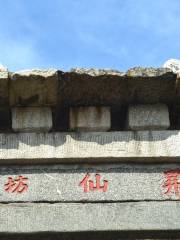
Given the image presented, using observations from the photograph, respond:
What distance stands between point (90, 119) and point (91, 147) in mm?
266

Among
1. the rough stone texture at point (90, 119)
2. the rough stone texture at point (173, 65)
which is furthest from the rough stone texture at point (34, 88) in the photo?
the rough stone texture at point (173, 65)

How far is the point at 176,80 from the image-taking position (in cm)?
505

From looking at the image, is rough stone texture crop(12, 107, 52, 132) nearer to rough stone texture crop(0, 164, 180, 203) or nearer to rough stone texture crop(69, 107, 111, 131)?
rough stone texture crop(69, 107, 111, 131)

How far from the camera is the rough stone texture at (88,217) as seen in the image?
476 cm

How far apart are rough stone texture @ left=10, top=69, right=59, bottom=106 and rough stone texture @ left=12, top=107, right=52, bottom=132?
0.06 meters

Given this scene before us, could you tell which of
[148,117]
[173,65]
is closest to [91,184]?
[148,117]

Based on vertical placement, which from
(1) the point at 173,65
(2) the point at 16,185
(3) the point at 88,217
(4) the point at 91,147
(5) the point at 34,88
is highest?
(1) the point at 173,65

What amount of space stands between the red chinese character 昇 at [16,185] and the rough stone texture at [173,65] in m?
1.53

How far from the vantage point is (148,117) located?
5.22m

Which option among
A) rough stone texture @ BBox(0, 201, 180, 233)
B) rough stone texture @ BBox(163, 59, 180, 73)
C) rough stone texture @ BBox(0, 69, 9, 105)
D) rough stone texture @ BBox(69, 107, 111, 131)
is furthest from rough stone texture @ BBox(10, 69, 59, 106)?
rough stone texture @ BBox(163, 59, 180, 73)

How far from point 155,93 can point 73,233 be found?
134cm

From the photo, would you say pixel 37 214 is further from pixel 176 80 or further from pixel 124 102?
pixel 176 80

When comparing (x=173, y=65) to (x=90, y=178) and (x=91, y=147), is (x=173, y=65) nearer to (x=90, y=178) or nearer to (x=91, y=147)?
(x=91, y=147)

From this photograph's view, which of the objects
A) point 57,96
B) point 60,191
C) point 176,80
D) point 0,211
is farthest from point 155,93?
point 0,211
